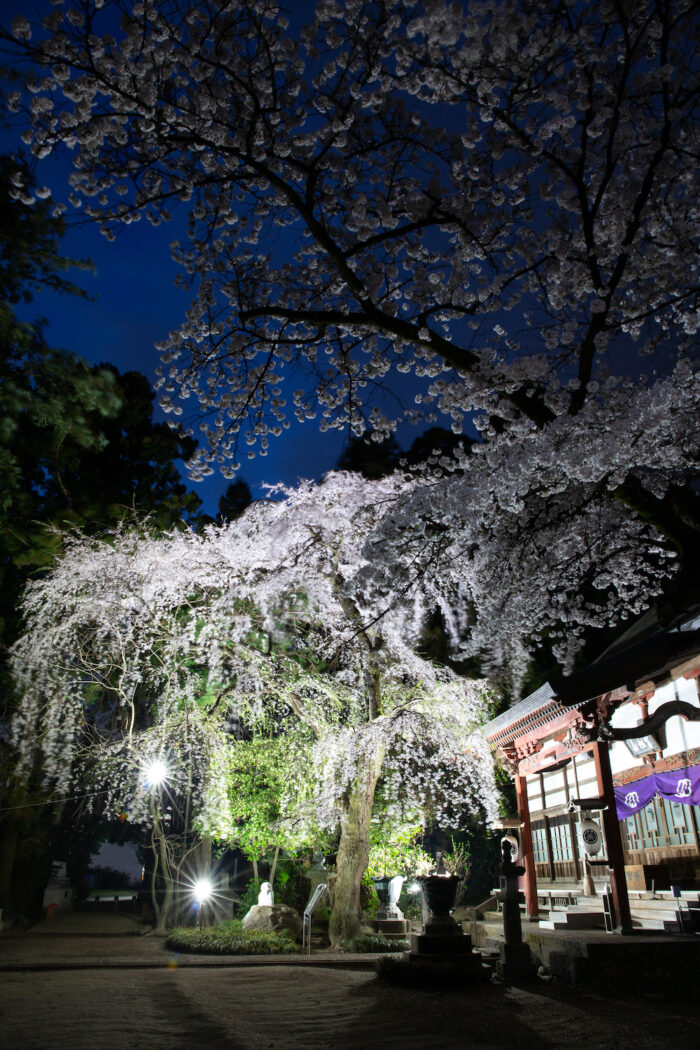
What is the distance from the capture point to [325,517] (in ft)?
37.2

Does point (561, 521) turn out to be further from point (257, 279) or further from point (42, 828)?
point (42, 828)

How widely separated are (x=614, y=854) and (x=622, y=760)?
356cm

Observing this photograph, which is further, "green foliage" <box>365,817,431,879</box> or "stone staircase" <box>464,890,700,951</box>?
"green foliage" <box>365,817,431,879</box>

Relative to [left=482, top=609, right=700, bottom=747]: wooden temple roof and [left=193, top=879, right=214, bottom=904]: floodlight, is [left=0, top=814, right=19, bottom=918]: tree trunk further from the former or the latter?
[left=482, top=609, right=700, bottom=747]: wooden temple roof

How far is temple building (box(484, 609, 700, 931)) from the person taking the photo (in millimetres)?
7445

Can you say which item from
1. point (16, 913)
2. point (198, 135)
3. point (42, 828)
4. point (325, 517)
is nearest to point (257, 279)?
point (198, 135)

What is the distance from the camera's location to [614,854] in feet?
27.5

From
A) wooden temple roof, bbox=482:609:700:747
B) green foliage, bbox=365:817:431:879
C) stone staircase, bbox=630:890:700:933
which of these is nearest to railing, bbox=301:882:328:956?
green foliage, bbox=365:817:431:879

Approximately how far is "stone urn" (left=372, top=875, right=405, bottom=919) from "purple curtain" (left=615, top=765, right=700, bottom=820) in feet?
17.5

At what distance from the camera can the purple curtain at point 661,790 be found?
28.6 feet

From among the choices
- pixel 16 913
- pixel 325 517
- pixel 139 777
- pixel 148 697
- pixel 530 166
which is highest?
pixel 530 166

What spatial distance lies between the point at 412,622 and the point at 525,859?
15.4 ft

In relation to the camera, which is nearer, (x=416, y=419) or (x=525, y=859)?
(x=416, y=419)

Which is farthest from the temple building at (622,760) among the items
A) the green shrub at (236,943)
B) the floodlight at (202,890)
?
the floodlight at (202,890)
